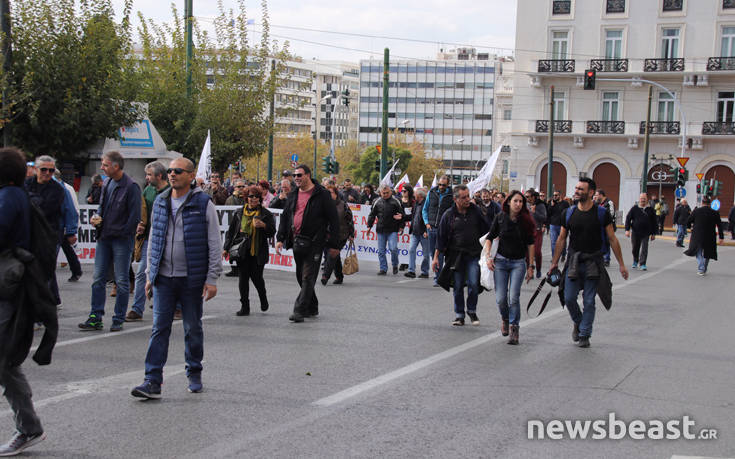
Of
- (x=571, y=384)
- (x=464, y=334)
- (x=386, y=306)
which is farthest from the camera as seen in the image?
(x=386, y=306)

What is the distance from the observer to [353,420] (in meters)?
5.95

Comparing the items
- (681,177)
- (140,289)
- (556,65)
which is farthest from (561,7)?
(140,289)

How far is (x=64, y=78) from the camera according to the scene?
61.3ft

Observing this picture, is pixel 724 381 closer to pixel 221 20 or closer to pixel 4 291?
pixel 4 291

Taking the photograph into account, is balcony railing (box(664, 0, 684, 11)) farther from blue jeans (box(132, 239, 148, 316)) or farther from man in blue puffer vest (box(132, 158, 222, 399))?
man in blue puffer vest (box(132, 158, 222, 399))

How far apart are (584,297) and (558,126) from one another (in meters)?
46.4

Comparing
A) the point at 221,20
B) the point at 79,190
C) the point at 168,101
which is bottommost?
the point at 79,190

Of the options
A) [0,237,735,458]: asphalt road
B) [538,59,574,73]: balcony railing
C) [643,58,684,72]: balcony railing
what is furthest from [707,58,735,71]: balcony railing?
[0,237,735,458]: asphalt road

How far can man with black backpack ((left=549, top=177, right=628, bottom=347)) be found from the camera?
927 centimetres

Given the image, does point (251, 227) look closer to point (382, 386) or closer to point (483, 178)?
point (382, 386)

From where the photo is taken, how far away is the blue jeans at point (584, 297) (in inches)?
365

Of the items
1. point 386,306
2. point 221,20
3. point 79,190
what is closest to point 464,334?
point 386,306

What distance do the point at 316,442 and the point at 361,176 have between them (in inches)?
3467

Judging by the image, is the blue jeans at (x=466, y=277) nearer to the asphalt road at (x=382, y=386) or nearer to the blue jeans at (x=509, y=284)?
the asphalt road at (x=382, y=386)
